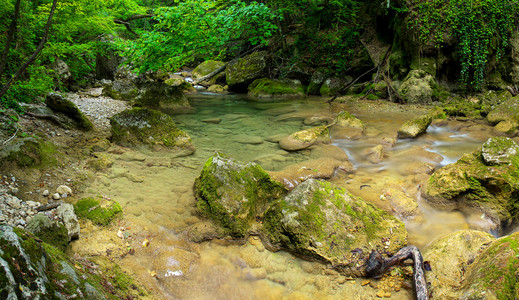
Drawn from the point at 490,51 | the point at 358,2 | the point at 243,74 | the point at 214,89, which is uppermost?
the point at 358,2

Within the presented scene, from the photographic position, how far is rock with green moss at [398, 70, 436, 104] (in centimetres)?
1119

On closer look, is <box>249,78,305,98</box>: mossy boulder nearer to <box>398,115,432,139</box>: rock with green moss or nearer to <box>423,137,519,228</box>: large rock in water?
<box>398,115,432,139</box>: rock with green moss

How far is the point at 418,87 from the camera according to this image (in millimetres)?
11305

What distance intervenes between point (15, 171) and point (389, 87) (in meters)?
12.7

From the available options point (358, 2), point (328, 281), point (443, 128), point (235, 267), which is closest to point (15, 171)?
point (235, 267)

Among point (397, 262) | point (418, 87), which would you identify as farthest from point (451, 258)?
point (418, 87)

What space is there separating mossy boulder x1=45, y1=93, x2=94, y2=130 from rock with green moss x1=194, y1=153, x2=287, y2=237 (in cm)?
391

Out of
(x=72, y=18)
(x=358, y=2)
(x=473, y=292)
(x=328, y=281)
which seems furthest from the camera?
(x=358, y=2)

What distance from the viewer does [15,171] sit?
3.89 m

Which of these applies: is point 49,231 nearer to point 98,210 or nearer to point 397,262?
point 98,210

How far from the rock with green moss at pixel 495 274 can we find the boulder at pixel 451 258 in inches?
3.9

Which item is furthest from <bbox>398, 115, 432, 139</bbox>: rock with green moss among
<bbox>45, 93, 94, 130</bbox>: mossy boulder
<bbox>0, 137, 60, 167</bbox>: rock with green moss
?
<bbox>45, 93, 94, 130</bbox>: mossy boulder

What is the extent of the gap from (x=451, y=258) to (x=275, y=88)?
1249 centimetres

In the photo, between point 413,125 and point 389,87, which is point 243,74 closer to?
point 389,87
